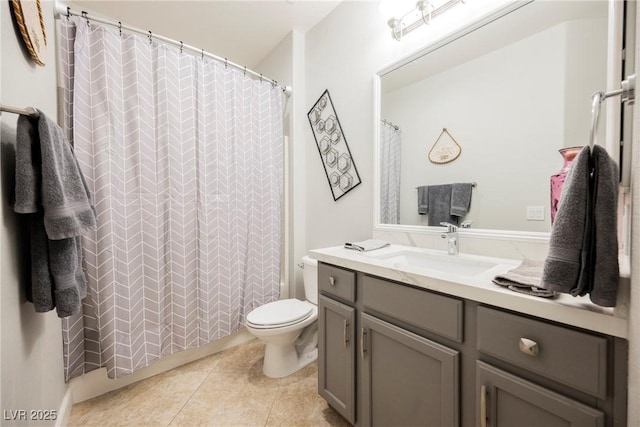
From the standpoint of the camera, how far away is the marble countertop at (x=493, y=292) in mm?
557

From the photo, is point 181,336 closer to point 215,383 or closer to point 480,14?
point 215,383

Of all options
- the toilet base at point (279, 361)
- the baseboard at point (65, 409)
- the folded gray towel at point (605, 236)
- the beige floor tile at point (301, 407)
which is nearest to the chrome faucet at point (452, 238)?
the folded gray towel at point (605, 236)

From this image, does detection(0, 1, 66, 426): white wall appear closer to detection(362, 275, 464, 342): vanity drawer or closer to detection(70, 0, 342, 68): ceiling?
detection(362, 275, 464, 342): vanity drawer

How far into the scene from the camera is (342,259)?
117 centimetres

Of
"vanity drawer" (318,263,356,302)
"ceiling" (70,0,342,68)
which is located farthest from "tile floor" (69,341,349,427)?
"ceiling" (70,0,342,68)

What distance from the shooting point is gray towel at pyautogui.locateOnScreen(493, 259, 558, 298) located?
65cm

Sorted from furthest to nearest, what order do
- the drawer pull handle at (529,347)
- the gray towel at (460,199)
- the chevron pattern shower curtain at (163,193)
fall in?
the chevron pattern shower curtain at (163,193), the gray towel at (460,199), the drawer pull handle at (529,347)

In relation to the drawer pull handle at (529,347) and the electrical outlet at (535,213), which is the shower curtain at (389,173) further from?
the drawer pull handle at (529,347)

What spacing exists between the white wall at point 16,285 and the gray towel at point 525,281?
1.37m

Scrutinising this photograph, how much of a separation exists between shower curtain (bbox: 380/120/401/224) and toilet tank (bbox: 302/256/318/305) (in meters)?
0.61

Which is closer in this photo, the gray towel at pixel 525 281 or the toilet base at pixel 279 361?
the gray towel at pixel 525 281

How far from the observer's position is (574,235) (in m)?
0.56

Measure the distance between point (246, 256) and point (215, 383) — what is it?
0.84 meters

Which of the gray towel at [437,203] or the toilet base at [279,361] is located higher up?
the gray towel at [437,203]
